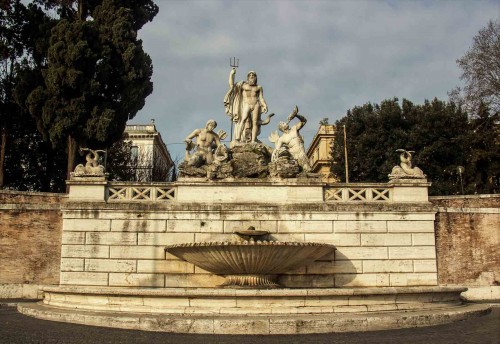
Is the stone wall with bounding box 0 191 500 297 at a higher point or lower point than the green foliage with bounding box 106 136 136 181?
lower

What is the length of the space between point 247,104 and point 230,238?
196 inches

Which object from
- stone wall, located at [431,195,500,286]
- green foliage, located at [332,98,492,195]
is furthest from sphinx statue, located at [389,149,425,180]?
green foliage, located at [332,98,492,195]

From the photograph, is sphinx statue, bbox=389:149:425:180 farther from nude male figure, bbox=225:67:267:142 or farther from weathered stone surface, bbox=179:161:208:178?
weathered stone surface, bbox=179:161:208:178

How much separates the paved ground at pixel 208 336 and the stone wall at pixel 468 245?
313 inches

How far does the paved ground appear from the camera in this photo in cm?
976

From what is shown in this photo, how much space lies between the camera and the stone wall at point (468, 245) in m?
19.2

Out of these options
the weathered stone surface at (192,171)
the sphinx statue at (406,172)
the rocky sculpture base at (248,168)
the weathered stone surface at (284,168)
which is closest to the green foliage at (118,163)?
the weathered stone surface at (192,171)

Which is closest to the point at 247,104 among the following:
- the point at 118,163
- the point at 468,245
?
the point at 468,245

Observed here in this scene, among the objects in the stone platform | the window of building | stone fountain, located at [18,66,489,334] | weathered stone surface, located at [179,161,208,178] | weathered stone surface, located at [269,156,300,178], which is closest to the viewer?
the stone platform

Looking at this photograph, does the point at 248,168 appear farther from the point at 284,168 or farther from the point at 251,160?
the point at 284,168

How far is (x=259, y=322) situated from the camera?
10.7 meters

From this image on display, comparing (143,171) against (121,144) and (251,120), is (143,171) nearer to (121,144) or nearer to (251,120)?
(121,144)

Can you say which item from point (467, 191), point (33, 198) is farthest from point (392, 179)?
point (467, 191)

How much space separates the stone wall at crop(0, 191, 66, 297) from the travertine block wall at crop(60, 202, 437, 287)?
2.36 metres
